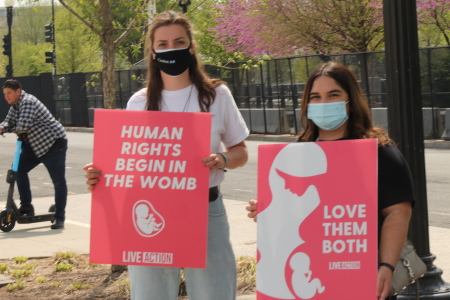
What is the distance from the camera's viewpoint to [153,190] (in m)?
3.51

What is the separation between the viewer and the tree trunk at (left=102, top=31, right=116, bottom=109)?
272 inches

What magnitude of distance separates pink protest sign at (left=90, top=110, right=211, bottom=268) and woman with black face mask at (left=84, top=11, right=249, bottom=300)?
0.07 meters

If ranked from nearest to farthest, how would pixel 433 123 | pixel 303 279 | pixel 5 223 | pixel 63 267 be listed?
1. pixel 303 279
2. pixel 63 267
3. pixel 5 223
4. pixel 433 123

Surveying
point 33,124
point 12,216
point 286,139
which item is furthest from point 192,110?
point 286,139

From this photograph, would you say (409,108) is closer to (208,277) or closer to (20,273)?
(208,277)

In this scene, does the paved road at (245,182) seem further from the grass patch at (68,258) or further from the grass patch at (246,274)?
the grass patch at (68,258)

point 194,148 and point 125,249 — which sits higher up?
point 194,148

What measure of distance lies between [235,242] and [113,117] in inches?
205

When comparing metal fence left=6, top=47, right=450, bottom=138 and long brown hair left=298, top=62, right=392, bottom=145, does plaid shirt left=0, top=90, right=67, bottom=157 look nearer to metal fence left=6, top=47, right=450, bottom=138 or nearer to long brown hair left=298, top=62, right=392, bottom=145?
long brown hair left=298, top=62, right=392, bottom=145

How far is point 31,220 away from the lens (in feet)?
31.9

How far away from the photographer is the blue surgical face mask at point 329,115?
120 inches

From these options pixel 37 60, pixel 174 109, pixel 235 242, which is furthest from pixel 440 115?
pixel 37 60

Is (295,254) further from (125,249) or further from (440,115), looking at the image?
(440,115)

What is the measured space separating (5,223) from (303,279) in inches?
288
